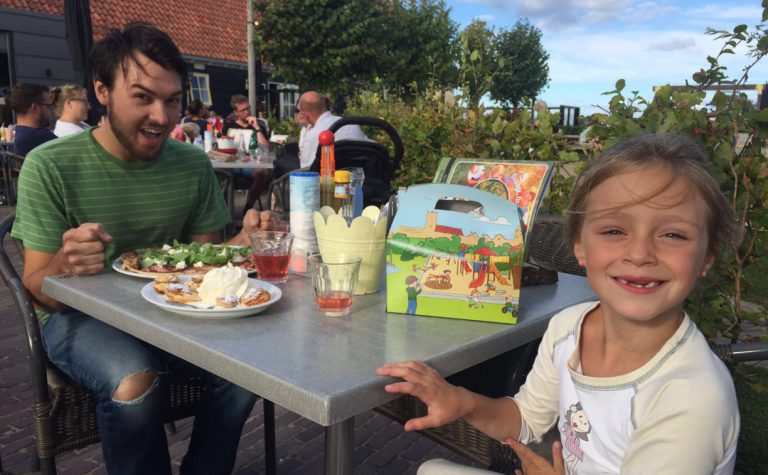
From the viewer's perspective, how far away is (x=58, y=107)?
725 cm

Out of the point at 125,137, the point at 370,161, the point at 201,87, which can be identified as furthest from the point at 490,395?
the point at 201,87

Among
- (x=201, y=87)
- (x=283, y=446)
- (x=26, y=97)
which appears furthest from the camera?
(x=201, y=87)

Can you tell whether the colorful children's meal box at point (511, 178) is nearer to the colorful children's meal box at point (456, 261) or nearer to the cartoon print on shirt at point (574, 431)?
the colorful children's meal box at point (456, 261)

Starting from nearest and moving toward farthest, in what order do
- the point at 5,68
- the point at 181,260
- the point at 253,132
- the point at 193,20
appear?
the point at 181,260, the point at 253,132, the point at 5,68, the point at 193,20

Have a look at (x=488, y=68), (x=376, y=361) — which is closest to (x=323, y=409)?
(x=376, y=361)

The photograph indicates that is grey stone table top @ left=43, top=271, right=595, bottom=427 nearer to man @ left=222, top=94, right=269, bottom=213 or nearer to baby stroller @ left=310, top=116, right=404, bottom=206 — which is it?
baby stroller @ left=310, top=116, right=404, bottom=206

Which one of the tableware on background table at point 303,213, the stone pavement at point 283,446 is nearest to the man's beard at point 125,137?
the tableware on background table at point 303,213

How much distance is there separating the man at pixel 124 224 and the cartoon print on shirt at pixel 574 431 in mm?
1071

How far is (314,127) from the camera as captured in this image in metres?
7.08

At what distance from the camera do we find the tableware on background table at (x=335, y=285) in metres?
1.42

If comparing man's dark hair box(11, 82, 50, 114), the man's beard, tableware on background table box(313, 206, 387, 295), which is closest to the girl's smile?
tableware on background table box(313, 206, 387, 295)

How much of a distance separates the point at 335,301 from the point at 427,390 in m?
0.37

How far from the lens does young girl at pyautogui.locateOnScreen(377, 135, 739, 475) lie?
1.03 m

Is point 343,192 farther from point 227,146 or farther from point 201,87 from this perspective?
point 201,87
